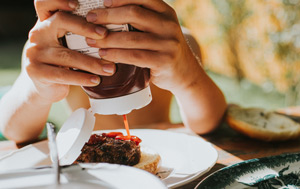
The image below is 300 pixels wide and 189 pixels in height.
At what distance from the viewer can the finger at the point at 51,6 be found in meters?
0.60

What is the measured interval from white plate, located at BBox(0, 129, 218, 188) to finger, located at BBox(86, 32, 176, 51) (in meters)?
0.31

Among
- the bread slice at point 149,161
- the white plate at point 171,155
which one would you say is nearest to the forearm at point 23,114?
the white plate at point 171,155

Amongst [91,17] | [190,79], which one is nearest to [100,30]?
[91,17]

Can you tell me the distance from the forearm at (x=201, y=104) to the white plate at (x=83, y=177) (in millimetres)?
751

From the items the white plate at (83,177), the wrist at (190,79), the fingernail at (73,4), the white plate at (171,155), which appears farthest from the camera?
the wrist at (190,79)

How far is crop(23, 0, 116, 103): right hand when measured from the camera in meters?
0.62

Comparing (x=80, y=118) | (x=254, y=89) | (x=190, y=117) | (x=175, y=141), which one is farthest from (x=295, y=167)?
(x=254, y=89)

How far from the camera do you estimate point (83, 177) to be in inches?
17.3

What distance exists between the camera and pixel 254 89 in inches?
180

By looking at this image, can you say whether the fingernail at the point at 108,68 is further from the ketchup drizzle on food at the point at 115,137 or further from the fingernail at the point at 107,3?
the ketchup drizzle on food at the point at 115,137

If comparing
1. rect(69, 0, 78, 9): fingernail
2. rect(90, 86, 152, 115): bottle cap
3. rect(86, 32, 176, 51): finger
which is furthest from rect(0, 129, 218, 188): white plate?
rect(69, 0, 78, 9): fingernail

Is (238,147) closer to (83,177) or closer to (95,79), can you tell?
(95,79)

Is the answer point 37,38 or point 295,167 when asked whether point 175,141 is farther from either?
point 37,38

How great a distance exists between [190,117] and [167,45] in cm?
50
